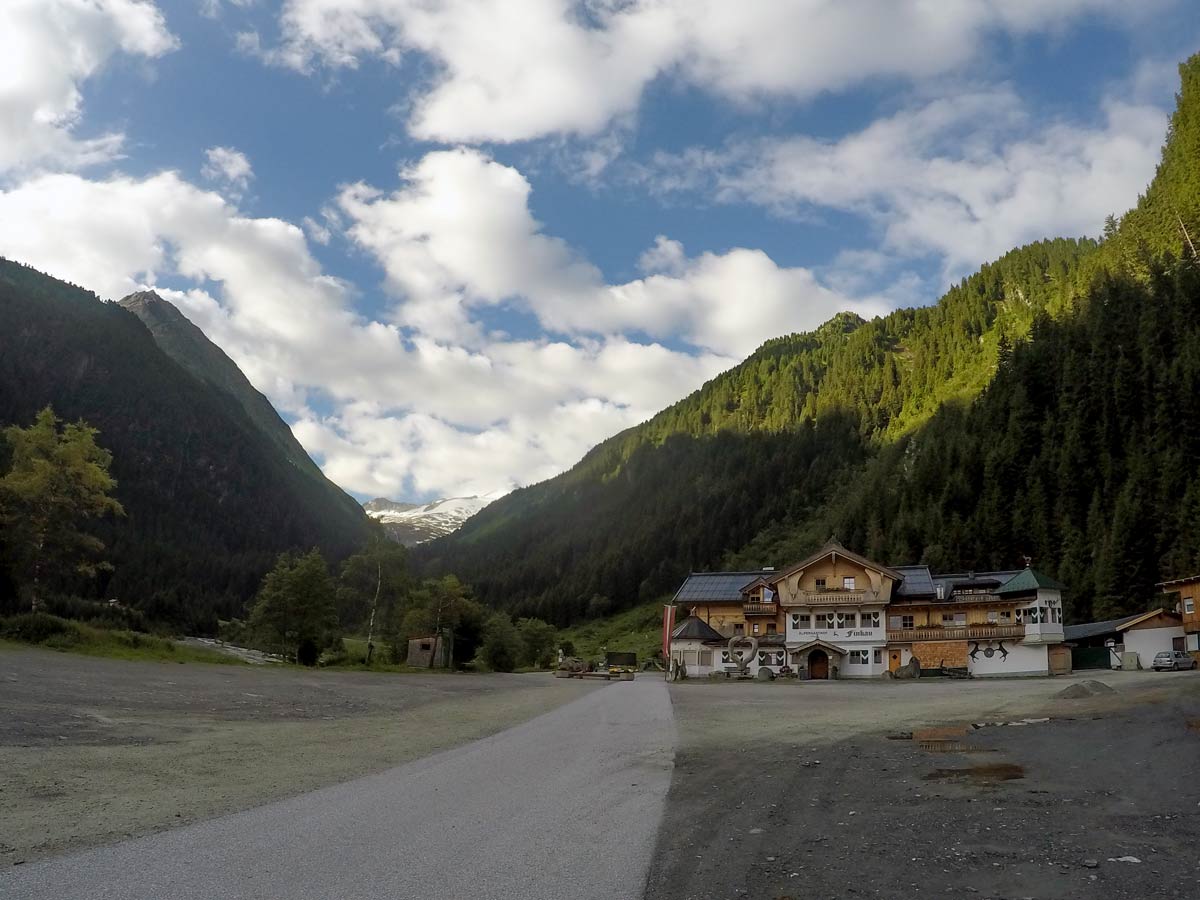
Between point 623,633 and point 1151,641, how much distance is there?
9685cm

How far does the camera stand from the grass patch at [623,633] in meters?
129

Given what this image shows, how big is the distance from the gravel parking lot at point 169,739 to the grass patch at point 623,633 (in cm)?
9196

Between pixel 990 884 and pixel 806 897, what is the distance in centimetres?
183

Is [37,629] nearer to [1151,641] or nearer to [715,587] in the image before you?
[715,587]

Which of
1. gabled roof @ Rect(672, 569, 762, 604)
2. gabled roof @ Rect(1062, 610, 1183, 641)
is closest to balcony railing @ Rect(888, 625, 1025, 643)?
gabled roof @ Rect(1062, 610, 1183, 641)

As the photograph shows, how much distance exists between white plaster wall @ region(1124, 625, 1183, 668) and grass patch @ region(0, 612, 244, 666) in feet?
227

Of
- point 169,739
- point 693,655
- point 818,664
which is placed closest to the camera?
point 169,739

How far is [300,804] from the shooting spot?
1075 centimetres

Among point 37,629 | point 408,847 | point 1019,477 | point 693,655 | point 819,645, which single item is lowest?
point 693,655

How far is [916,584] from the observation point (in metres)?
67.9

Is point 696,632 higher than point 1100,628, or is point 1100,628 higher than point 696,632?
point 1100,628

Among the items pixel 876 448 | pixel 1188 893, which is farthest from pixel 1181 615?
pixel 876 448

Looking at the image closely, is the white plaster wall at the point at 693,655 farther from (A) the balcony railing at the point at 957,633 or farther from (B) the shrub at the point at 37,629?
(B) the shrub at the point at 37,629

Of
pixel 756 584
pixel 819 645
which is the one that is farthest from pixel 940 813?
pixel 756 584
